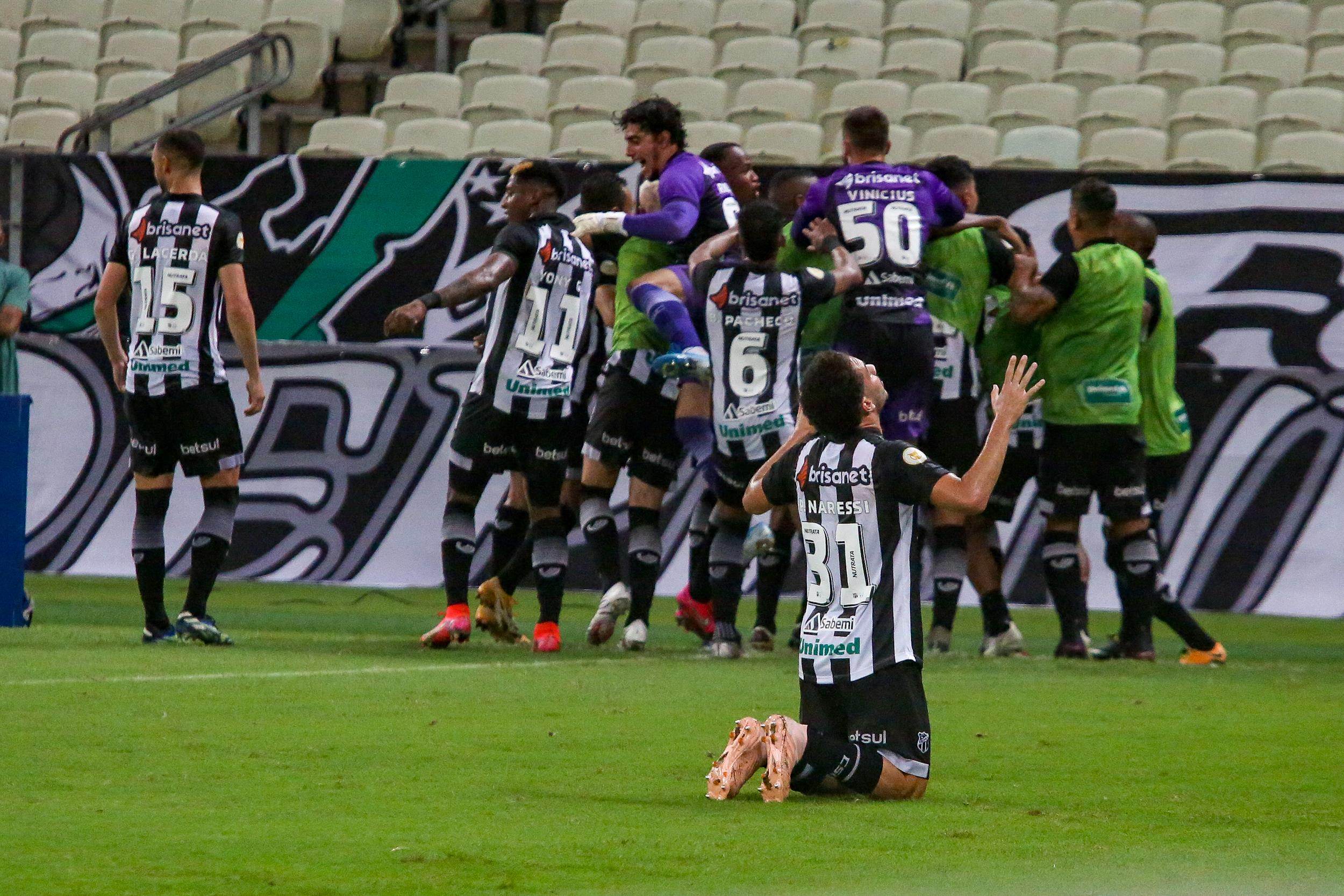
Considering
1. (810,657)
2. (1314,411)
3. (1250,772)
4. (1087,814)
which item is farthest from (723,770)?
(1314,411)

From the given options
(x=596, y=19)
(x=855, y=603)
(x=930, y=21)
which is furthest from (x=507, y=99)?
(x=855, y=603)

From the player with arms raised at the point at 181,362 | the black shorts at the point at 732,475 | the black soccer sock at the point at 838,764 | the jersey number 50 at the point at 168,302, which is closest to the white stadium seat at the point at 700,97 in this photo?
the black shorts at the point at 732,475

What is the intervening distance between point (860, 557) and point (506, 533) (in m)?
4.68

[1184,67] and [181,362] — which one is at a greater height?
[1184,67]

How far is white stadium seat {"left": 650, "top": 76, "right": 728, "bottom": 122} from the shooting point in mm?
14648

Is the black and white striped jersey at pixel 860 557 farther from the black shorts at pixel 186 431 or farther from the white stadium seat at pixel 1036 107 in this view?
the white stadium seat at pixel 1036 107

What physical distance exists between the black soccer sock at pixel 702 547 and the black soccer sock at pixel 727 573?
1.83 feet

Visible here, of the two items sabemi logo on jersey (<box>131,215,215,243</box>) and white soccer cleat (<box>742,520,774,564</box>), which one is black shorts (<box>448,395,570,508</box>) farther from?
sabemi logo on jersey (<box>131,215,215,243</box>)

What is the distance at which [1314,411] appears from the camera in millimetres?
11609

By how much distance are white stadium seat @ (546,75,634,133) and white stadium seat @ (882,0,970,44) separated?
2.13 m

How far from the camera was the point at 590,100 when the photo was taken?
15.0m

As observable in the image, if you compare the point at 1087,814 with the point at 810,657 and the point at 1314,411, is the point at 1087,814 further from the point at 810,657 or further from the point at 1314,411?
the point at 1314,411

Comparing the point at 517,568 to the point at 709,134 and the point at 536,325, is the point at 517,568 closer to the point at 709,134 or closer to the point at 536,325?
the point at 536,325

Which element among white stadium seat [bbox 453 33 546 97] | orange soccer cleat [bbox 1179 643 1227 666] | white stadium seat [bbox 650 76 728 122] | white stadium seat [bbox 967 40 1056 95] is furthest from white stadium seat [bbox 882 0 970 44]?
orange soccer cleat [bbox 1179 643 1227 666]
